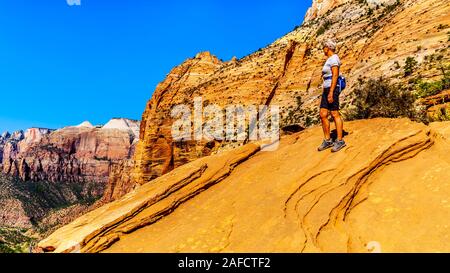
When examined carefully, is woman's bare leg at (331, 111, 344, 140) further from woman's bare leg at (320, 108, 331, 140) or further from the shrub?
the shrub

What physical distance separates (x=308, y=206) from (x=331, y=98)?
3154 millimetres

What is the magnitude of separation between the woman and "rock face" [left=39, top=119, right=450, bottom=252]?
1.13ft

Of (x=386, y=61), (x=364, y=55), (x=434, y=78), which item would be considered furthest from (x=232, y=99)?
(x=434, y=78)

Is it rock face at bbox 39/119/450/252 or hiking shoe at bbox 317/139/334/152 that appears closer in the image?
rock face at bbox 39/119/450/252

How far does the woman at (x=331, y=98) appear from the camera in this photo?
379 inches

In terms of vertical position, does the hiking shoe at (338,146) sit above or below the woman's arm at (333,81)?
below

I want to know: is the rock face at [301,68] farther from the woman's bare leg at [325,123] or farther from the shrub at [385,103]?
the woman's bare leg at [325,123]

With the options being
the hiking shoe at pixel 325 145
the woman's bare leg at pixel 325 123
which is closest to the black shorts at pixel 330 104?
the woman's bare leg at pixel 325 123

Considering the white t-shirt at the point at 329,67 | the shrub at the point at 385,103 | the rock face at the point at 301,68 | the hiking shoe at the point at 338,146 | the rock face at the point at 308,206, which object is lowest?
the rock face at the point at 308,206

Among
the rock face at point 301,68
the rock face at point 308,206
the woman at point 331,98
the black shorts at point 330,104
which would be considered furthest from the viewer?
the rock face at point 301,68

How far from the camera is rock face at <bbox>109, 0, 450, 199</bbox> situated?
3219cm

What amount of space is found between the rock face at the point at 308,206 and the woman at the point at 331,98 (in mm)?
346

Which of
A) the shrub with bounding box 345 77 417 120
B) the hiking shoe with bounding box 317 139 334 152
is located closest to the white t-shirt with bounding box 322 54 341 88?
the hiking shoe with bounding box 317 139 334 152

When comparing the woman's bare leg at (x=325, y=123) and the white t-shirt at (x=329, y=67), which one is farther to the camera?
the woman's bare leg at (x=325, y=123)
